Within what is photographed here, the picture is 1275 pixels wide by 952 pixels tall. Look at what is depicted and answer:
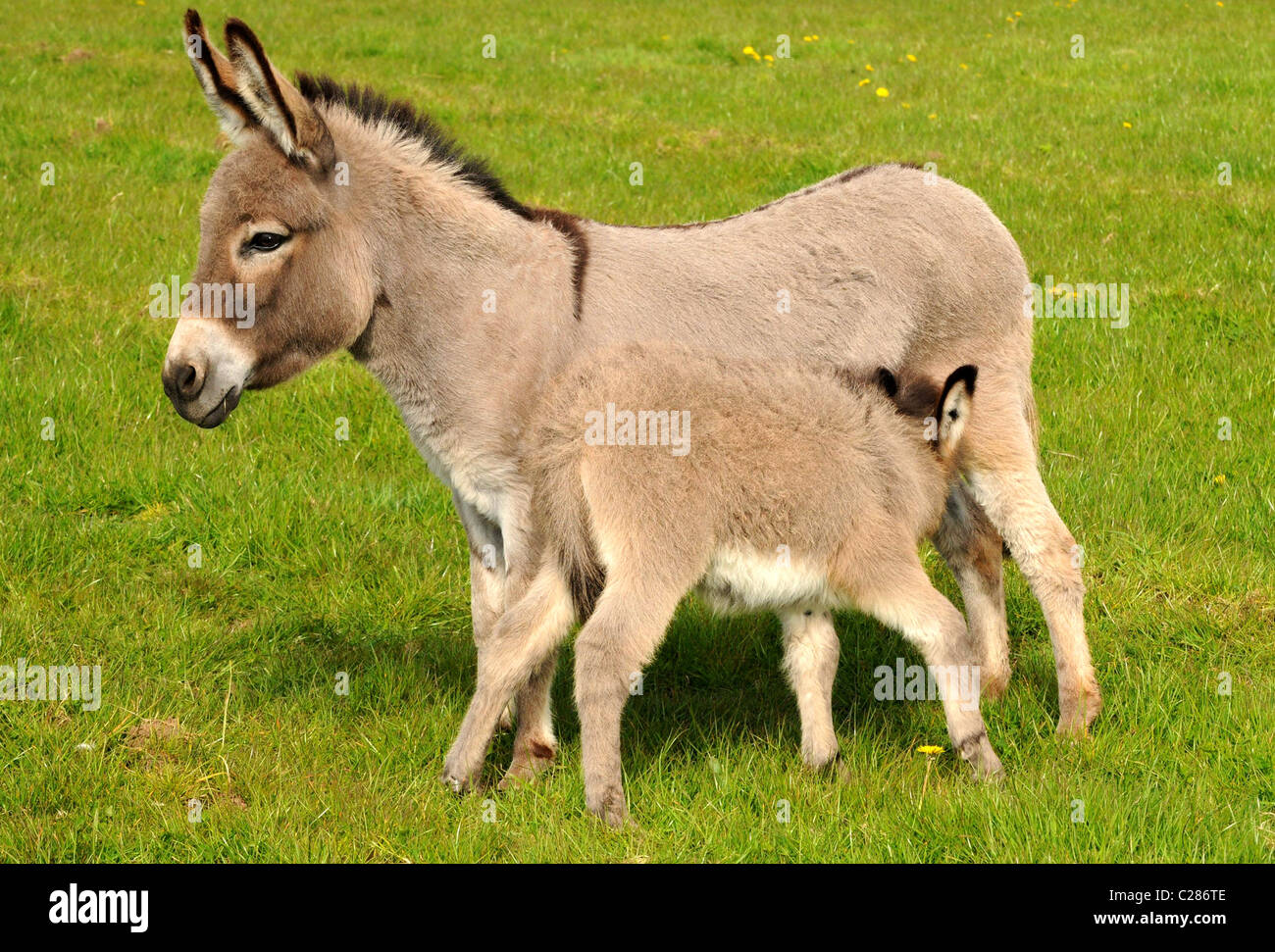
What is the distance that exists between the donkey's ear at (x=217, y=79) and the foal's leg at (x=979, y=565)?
9.81ft

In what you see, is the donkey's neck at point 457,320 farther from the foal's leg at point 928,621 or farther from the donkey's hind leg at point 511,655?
the foal's leg at point 928,621

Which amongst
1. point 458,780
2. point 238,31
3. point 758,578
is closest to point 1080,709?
point 758,578

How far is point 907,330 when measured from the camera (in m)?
4.70

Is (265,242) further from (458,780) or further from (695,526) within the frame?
(458,780)

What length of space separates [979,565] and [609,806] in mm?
2129

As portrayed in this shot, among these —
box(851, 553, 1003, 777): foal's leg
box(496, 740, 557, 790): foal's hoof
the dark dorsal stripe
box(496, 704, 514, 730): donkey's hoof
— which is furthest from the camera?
box(496, 704, 514, 730): donkey's hoof

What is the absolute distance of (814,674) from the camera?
166 inches

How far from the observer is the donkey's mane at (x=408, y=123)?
172 inches

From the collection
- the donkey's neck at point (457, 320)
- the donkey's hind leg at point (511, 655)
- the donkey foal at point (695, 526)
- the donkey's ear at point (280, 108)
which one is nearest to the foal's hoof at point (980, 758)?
the donkey foal at point (695, 526)

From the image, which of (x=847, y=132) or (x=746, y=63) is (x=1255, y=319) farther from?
(x=746, y=63)

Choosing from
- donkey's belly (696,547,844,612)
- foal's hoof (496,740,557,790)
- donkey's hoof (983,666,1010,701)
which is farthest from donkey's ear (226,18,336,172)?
donkey's hoof (983,666,1010,701)

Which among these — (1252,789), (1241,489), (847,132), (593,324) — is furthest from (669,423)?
(847,132)

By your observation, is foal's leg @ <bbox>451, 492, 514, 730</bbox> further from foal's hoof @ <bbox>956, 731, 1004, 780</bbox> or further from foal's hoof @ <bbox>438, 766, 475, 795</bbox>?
foal's hoof @ <bbox>956, 731, 1004, 780</bbox>

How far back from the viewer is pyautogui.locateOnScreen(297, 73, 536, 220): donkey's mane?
438cm
